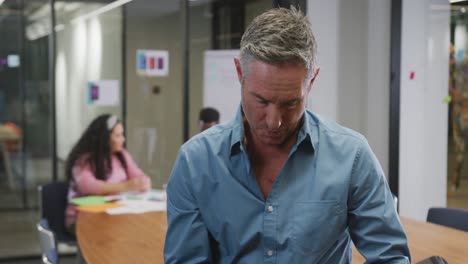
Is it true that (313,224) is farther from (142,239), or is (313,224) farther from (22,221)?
(22,221)

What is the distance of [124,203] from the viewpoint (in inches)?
171

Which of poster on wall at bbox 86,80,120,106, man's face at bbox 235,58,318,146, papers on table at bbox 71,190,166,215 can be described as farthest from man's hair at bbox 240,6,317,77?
poster on wall at bbox 86,80,120,106

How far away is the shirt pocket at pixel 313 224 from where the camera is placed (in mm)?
1480

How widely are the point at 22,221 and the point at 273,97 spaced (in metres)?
5.85

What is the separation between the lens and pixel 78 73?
20.6 ft

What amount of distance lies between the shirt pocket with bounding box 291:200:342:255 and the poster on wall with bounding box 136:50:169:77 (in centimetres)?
526

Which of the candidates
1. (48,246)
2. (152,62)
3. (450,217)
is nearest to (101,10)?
(152,62)

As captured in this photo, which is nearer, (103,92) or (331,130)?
(331,130)

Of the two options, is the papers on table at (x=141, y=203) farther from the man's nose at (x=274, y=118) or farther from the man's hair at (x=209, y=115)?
the man's nose at (x=274, y=118)

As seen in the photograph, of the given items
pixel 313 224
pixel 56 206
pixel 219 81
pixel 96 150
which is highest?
pixel 219 81

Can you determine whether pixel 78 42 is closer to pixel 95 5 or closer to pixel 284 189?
pixel 95 5

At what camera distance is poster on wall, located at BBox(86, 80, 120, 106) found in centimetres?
633

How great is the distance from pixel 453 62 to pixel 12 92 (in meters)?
4.29

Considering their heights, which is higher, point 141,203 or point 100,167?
point 100,167
